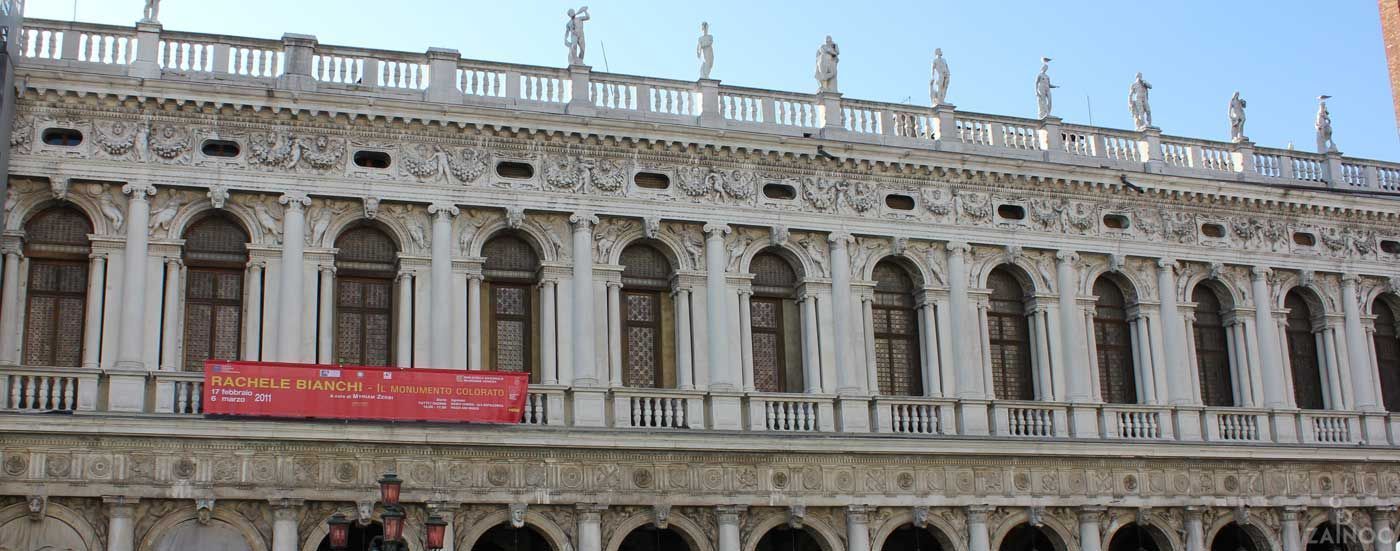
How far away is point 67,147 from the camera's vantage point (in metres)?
22.3

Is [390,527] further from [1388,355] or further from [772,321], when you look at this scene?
[1388,355]

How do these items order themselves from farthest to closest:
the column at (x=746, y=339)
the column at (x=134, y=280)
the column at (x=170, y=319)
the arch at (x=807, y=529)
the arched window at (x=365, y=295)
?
the column at (x=746, y=339) → the arch at (x=807, y=529) → the arched window at (x=365, y=295) → the column at (x=170, y=319) → the column at (x=134, y=280)

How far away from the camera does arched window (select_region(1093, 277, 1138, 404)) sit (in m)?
27.2

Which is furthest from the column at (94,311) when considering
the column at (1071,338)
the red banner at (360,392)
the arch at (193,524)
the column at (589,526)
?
the column at (1071,338)

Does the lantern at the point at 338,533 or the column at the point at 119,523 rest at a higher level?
the column at the point at 119,523

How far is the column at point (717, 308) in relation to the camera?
24.3m

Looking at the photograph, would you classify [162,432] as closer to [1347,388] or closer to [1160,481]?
[1160,481]

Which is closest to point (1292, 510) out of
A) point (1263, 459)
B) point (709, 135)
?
point (1263, 459)

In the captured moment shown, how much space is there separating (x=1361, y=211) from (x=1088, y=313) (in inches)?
237

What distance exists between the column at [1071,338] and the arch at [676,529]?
663 cm

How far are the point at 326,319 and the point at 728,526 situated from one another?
6346 mm

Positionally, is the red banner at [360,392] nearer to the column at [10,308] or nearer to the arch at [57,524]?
the arch at [57,524]

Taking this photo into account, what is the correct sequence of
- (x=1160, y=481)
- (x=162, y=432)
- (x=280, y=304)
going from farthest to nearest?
(x=1160, y=481)
(x=280, y=304)
(x=162, y=432)

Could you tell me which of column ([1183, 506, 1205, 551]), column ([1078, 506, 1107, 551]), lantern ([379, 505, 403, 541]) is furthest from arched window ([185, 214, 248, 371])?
column ([1183, 506, 1205, 551])
